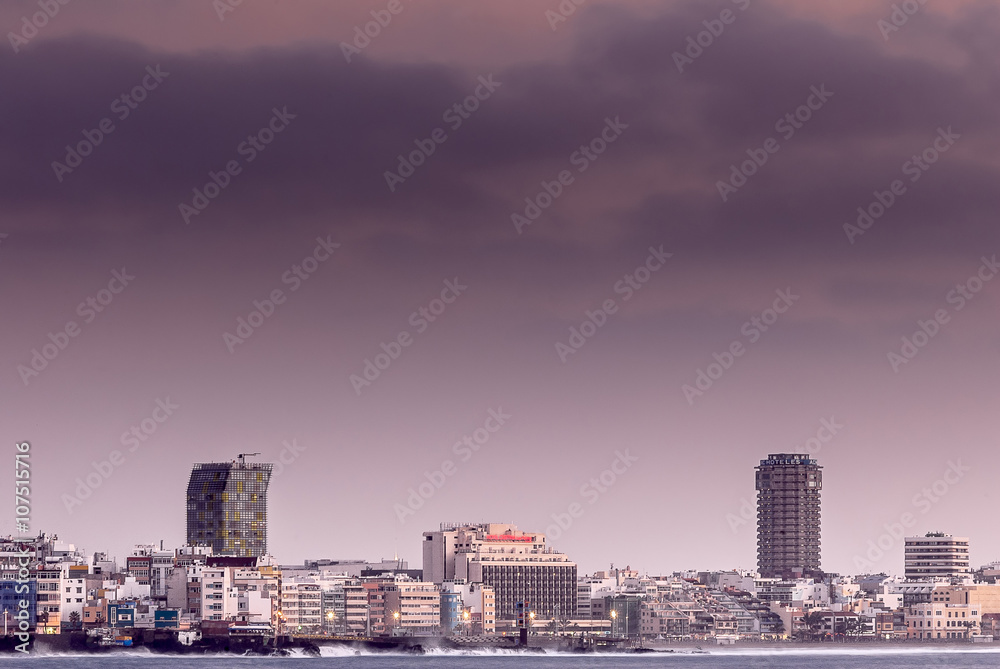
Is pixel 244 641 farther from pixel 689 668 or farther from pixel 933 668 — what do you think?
pixel 933 668

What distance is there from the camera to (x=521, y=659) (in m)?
198

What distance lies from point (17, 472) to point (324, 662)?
229 feet

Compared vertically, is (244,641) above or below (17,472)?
below

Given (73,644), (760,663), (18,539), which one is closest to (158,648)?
(73,644)

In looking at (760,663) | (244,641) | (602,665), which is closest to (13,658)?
(244,641)

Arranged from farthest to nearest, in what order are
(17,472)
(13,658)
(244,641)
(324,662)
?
(244,641) < (324,662) < (13,658) < (17,472)

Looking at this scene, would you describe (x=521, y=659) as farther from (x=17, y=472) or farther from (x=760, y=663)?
(x=17, y=472)

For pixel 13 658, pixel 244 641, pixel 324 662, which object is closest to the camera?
pixel 13 658

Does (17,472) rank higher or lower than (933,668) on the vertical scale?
higher

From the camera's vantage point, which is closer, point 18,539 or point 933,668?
point 933,668

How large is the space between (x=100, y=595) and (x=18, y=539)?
9.79 metres

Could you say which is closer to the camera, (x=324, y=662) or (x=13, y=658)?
(x=13, y=658)

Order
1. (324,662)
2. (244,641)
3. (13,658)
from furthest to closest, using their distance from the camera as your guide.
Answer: (244,641)
(324,662)
(13,658)

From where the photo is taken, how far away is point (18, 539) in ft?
635
